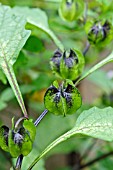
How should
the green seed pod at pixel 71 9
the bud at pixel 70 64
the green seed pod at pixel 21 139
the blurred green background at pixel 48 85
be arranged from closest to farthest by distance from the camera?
1. the green seed pod at pixel 21 139
2. the bud at pixel 70 64
3. the green seed pod at pixel 71 9
4. the blurred green background at pixel 48 85

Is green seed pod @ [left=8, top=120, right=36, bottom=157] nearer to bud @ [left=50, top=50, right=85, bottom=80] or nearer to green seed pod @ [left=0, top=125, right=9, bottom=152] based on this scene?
green seed pod @ [left=0, top=125, right=9, bottom=152]

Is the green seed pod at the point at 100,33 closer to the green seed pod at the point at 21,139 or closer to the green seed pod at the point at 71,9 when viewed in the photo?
the green seed pod at the point at 71,9

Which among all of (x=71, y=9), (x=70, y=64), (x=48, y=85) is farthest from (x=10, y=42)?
(x=48, y=85)

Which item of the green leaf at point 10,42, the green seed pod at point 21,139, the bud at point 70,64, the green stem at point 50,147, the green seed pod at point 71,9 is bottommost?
the green stem at point 50,147

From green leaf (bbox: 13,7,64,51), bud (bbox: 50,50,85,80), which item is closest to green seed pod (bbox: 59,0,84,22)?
green leaf (bbox: 13,7,64,51)

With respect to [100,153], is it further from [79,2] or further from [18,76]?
[79,2]

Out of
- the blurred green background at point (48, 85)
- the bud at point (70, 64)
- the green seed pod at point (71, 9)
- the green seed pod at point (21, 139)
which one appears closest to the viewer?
the green seed pod at point (21, 139)

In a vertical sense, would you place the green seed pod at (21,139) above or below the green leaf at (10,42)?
below

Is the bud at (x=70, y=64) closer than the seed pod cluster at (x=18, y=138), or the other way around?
the seed pod cluster at (x=18, y=138)

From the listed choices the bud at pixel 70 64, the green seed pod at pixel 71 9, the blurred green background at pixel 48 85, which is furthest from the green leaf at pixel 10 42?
the blurred green background at pixel 48 85
